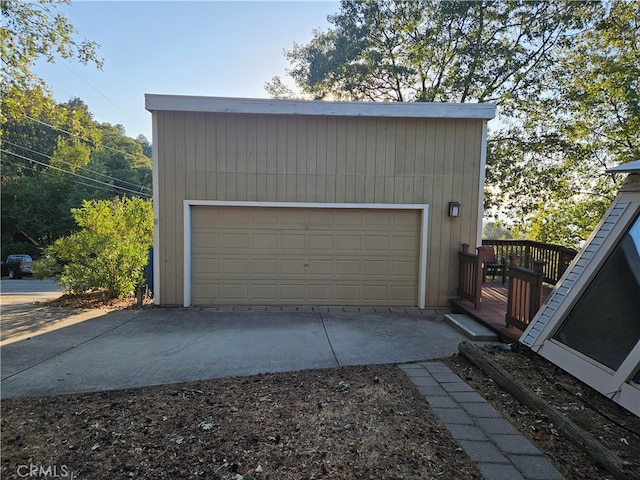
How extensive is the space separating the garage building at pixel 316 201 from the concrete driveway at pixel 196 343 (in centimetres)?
53

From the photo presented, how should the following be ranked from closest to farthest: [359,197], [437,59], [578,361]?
1. [578,361]
2. [359,197]
3. [437,59]

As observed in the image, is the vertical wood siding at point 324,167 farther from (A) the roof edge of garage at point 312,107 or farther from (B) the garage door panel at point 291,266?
(B) the garage door panel at point 291,266

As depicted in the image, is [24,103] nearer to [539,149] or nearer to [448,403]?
[448,403]

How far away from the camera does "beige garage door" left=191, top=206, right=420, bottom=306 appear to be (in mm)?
6324

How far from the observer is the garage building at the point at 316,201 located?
6113 mm

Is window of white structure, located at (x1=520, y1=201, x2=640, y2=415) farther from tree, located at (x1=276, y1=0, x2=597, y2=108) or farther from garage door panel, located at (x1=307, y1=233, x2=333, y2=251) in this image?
tree, located at (x1=276, y1=0, x2=597, y2=108)

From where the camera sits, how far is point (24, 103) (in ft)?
21.6

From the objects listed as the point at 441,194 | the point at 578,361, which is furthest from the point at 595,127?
the point at 578,361

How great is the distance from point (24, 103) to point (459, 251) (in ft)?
28.0

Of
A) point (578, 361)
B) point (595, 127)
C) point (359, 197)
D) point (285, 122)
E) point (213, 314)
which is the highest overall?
point (595, 127)

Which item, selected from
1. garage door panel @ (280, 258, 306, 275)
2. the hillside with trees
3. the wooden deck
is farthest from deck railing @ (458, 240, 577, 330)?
the hillside with trees

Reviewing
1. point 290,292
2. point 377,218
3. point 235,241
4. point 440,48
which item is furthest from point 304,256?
point 440,48

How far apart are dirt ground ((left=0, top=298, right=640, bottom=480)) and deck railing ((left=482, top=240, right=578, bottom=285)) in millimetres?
4882

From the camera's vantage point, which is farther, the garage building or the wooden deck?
the garage building
